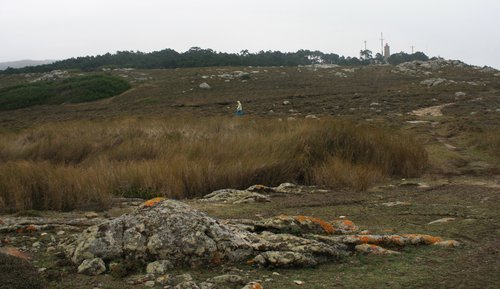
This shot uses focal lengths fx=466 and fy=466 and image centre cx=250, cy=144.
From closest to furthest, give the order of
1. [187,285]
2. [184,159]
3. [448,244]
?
[187,285]
[448,244]
[184,159]

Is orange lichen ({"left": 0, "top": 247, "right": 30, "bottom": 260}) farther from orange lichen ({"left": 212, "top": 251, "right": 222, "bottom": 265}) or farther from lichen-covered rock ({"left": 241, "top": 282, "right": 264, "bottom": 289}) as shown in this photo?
lichen-covered rock ({"left": 241, "top": 282, "right": 264, "bottom": 289})

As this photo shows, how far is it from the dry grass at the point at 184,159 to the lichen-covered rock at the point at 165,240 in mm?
2499

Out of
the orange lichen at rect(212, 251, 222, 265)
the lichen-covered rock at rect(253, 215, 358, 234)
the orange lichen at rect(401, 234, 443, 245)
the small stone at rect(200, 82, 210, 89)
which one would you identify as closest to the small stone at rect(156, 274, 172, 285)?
the orange lichen at rect(212, 251, 222, 265)

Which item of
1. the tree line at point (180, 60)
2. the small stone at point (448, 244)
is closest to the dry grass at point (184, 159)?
the small stone at point (448, 244)

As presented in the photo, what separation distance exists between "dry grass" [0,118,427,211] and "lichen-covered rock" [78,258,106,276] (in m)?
2.71

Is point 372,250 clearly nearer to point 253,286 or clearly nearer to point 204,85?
point 253,286

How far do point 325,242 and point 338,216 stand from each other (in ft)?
5.45

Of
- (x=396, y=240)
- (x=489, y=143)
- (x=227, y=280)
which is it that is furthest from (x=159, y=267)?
(x=489, y=143)

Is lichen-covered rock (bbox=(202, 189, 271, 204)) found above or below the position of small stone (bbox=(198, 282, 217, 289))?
below

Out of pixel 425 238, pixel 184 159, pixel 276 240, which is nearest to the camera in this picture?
pixel 276 240

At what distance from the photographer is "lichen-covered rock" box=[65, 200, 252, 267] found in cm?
369

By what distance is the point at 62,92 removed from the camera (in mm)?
37656

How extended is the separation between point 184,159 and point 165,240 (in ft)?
15.7

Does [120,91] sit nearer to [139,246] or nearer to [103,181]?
[103,181]
